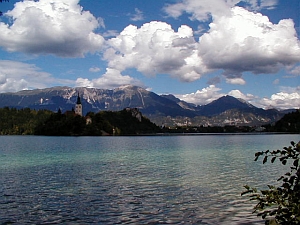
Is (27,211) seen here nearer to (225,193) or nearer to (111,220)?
(111,220)

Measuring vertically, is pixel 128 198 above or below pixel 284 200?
below

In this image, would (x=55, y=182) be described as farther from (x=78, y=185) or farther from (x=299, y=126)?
(x=299, y=126)

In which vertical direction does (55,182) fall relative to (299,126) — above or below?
below

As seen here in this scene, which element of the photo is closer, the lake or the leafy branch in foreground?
the leafy branch in foreground

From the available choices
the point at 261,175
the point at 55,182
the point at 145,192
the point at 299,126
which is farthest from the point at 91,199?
the point at 261,175

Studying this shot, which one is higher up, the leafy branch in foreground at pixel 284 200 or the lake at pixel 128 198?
the leafy branch in foreground at pixel 284 200

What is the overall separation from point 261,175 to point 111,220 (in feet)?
71.7

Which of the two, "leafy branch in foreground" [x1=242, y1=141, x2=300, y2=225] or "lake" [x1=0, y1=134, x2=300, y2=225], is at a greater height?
"leafy branch in foreground" [x1=242, y1=141, x2=300, y2=225]

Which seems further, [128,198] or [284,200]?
[128,198]

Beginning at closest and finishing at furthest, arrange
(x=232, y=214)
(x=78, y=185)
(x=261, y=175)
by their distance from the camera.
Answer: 1. (x=232, y=214)
2. (x=78, y=185)
3. (x=261, y=175)

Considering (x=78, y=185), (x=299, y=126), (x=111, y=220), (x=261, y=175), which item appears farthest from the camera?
(x=261, y=175)

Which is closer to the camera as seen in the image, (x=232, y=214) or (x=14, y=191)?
(x=232, y=214)

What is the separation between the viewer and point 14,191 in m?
25.0

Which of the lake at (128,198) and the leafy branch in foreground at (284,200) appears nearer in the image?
the leafy branch in foreground at (284,200)
